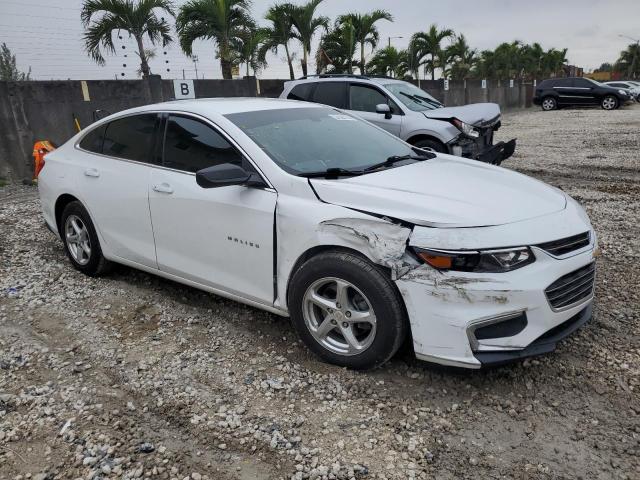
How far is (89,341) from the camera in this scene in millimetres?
3684

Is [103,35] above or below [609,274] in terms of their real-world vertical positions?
above

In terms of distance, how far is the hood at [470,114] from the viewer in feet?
26.8

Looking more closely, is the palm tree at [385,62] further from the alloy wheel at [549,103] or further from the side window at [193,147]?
the side window at [193,147]

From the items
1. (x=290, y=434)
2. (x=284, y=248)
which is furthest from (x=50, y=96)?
(x=290, y=434)

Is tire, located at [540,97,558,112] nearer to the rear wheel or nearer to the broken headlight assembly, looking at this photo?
the rear wheel

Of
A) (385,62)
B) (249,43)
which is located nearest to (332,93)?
(249,43)

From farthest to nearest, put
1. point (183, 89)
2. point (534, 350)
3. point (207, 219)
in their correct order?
point (183, 89) → point (207, 219) → point (534, 350)

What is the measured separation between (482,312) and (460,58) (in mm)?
37275

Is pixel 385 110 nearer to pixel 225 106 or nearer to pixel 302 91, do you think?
pixel 302 91

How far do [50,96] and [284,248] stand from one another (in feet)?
30.4

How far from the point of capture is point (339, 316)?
3.05 meters

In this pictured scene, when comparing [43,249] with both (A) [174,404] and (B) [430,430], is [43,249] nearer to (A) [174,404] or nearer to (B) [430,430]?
(A) [174,404]

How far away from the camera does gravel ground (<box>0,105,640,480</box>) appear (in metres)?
2.48

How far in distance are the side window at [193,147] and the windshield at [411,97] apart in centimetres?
551
